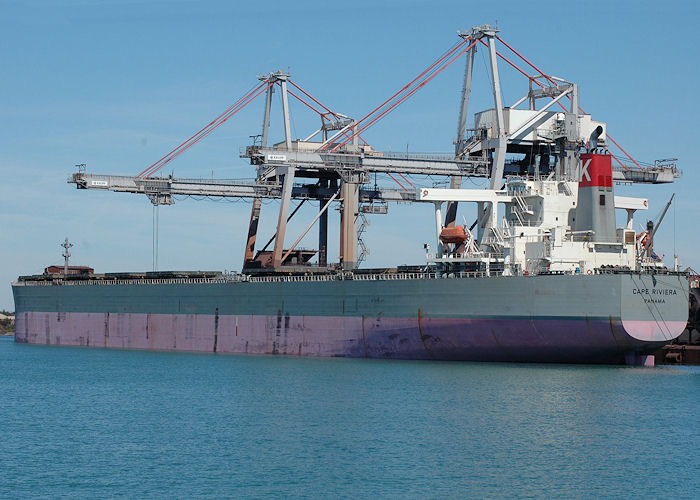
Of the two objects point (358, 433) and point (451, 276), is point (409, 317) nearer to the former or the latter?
point (451, 276)

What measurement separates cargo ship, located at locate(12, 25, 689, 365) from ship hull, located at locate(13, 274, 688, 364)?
6 cm

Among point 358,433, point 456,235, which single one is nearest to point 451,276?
point 456,235

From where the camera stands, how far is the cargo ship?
33.9 m

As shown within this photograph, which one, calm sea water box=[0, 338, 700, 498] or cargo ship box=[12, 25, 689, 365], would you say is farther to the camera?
cargo ship box=[12, 25, 689, 365]

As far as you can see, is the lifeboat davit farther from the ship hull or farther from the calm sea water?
the calm sea water

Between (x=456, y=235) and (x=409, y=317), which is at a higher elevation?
(x=456, y=235)

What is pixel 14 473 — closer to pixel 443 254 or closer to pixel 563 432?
pixel 563 432

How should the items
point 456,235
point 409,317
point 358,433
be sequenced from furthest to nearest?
point 409,317
point 456,235
point 358,433

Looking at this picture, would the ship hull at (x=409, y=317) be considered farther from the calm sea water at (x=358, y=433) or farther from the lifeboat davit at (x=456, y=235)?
the lifeboat davit at (x=456, y=235)

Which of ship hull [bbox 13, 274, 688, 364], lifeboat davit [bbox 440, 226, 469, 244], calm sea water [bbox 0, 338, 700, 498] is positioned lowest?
calm sea water [bbox 0, 338, 700, 498]

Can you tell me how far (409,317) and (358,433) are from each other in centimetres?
1590

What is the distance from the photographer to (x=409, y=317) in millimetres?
37906

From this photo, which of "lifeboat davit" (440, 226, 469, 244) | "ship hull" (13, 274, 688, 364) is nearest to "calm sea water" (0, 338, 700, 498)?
"ship hull" (13, 274, 688, 364)

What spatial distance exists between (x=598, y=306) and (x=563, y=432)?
443 inches
